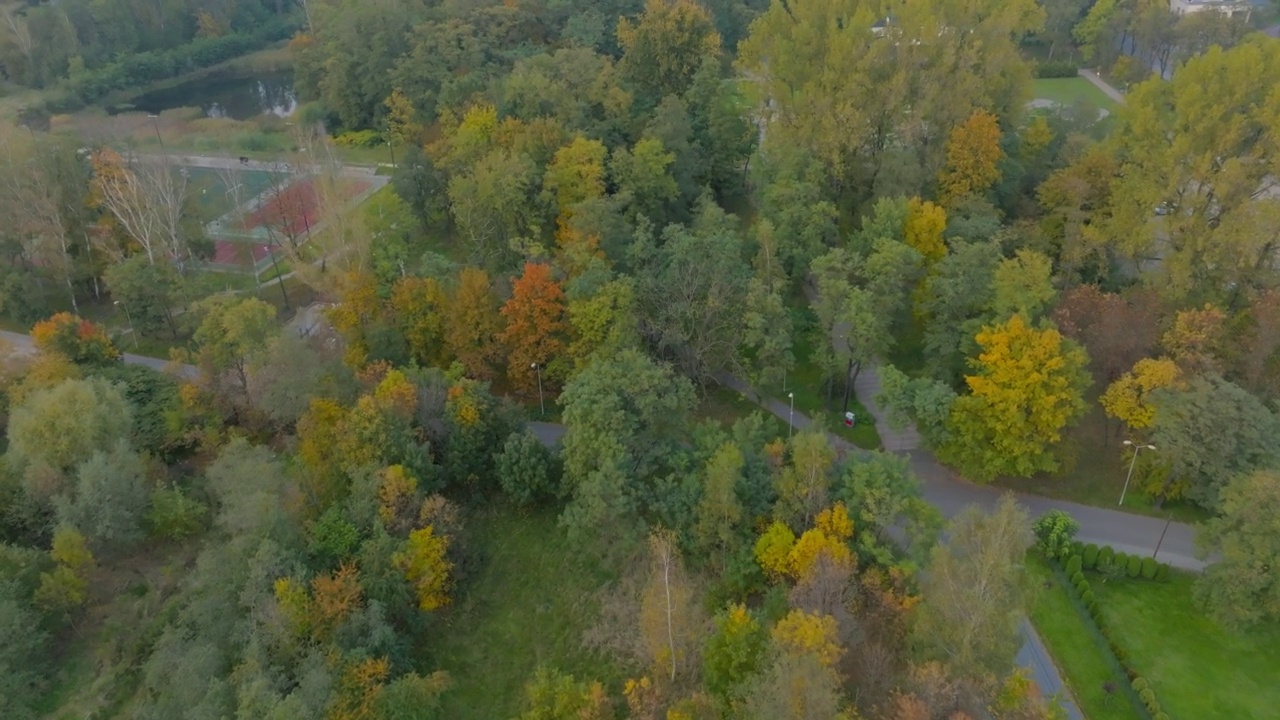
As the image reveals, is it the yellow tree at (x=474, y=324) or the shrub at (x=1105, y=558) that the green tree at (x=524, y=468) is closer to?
the yellow tree at (x=474, y=324)

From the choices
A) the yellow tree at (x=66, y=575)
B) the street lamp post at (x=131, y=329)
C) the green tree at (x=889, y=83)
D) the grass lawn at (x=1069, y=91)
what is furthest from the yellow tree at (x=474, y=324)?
the grass lawn at (x=1069, y=91)

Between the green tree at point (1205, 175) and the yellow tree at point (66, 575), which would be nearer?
the yellow tree at point (66, 575)

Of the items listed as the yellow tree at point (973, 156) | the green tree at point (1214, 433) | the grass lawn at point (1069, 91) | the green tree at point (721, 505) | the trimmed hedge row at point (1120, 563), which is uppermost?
the yellow tree at point (973, 156)

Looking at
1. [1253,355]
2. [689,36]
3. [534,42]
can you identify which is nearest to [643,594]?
[1253,355]

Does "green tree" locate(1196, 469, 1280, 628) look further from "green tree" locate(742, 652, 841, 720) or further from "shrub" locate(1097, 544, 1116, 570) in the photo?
"green tree" locate(742, 652, 841, 720)

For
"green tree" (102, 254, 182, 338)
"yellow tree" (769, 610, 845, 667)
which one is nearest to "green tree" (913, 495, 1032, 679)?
"yellow tree" (769, 610, 845, 667)

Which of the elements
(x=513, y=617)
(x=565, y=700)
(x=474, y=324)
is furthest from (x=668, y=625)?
(x=474, y=324)

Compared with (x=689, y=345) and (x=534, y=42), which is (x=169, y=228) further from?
(x=534, y=42)
